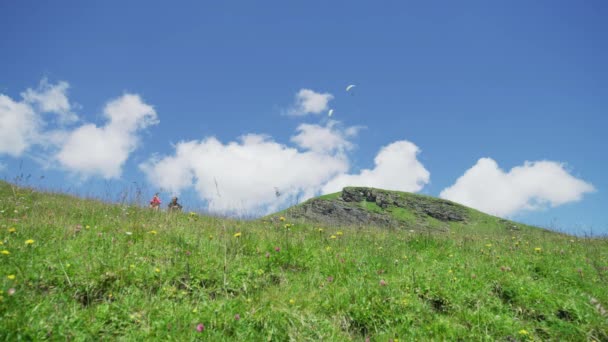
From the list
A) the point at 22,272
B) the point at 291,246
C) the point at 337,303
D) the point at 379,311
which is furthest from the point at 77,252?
the point at 379,311

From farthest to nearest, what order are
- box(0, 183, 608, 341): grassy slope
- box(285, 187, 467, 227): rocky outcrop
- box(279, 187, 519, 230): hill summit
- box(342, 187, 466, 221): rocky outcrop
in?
box(342, 187, 466, 221): rocky outcrop
box(285, 187, 467, 227): rocky outcrop
box(279, 187, 519, 230): hill summit
box(0, 183, 608, 341): grassy slope

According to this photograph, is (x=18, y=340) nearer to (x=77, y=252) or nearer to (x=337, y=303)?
(x=77, y=252)

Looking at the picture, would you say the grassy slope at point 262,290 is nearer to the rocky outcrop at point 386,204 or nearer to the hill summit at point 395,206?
the hill summit at point 395,206

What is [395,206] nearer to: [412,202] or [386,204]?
[386,204]

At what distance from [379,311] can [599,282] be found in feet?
16.0

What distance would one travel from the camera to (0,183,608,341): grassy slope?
12.3 ft

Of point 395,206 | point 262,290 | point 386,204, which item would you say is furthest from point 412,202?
point 262,290

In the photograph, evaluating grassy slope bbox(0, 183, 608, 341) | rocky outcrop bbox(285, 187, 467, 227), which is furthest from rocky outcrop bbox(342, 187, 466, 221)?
grassy slope bbox(0, 183, 608, 341)

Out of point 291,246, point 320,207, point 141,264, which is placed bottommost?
point 141,264

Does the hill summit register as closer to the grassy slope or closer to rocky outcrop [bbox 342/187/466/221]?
rocky outcrop [bbox 342/187/466/221]

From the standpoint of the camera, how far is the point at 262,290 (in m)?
4.99

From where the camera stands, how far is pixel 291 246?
6457 millimetres

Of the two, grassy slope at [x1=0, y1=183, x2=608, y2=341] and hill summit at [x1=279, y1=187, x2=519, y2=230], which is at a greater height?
hill summit at [x1=279, y1=187, x2=519, y2=230]

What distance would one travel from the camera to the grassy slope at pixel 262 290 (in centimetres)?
375
